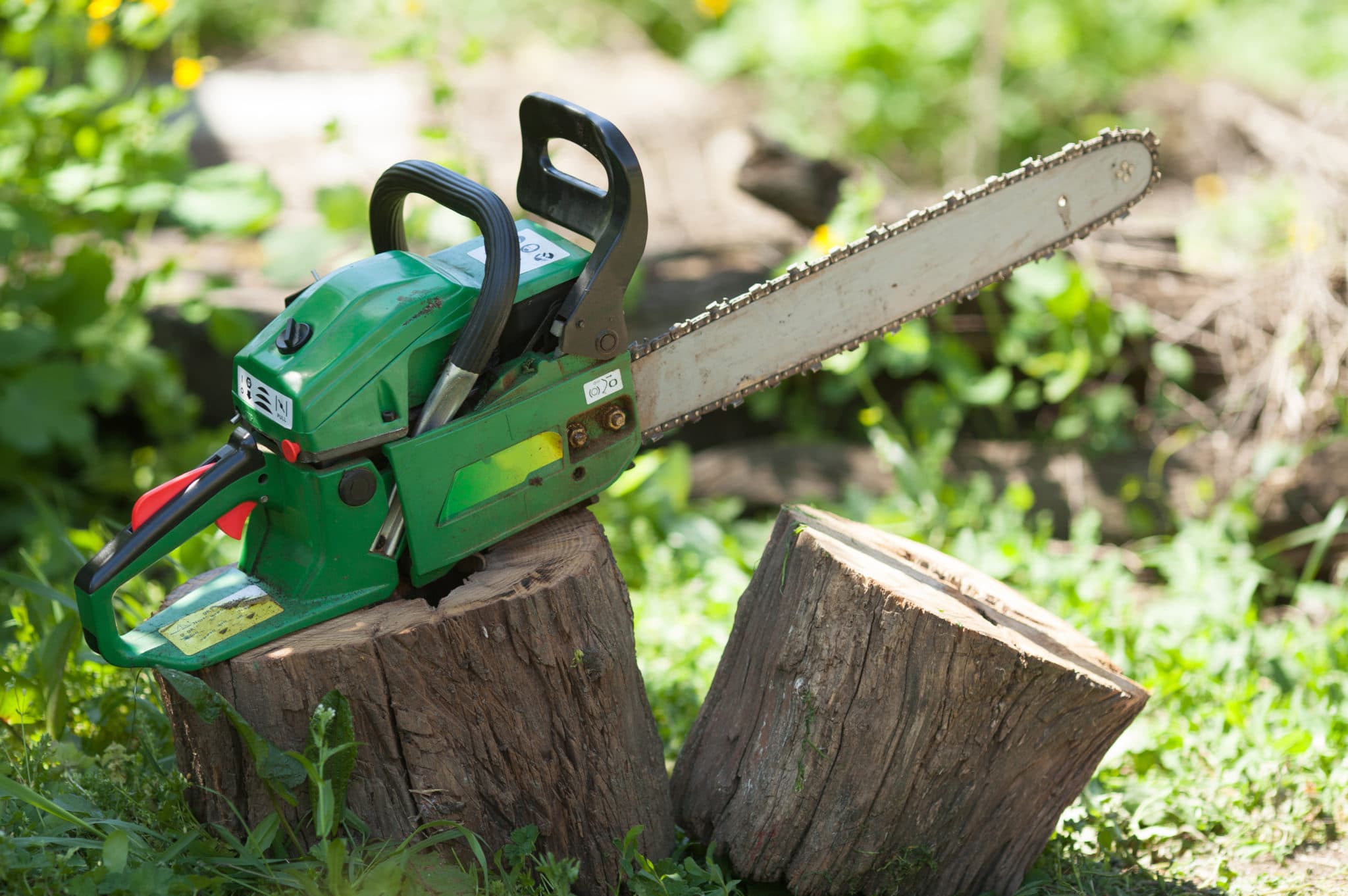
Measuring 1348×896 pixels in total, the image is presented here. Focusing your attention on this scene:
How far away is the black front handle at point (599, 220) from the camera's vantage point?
77.7 inches

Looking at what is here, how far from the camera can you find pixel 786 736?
2.21 metres

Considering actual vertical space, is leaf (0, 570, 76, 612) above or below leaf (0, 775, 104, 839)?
above

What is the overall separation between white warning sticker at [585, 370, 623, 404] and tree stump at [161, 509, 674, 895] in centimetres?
27

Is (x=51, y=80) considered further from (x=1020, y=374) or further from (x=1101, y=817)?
(x=1101, y=817)

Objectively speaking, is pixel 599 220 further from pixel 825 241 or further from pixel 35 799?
pixel 825 241

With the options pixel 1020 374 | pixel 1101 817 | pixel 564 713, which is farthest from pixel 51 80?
pixel 1101 817

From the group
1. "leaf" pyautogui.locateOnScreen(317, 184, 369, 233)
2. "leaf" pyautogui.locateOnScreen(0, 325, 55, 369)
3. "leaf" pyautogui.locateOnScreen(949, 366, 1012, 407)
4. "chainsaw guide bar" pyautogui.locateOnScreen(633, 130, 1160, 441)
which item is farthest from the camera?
"leaf" pyautogui.locateOnScreen(317, 184, 369, 233)

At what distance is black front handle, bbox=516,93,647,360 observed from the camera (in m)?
1.97

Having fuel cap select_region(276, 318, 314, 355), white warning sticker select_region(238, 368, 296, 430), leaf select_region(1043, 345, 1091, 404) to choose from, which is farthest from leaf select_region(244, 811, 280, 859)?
leaf select_region(1043, 345, 1091, 404)

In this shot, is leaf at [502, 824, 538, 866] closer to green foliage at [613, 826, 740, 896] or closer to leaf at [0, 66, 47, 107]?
green foliage at [613, 826, 740, 896]

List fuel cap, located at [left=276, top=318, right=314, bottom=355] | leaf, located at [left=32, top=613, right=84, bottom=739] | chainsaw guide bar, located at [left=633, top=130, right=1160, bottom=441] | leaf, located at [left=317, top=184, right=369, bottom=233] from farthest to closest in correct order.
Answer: leaf, located at [left=317, top=184, right=369, bottom=233]
leaf, located at [left=32, top=613, right=84, bottom=739]
chainsaw guide bar, located at [left=633, top=130, right=1160, bottom=441]
fuel cap, located at [left=276, top=318, right=314, bottom=355]

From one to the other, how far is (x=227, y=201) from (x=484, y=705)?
284 centimetres

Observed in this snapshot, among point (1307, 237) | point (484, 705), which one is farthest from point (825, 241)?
point (484, 705)

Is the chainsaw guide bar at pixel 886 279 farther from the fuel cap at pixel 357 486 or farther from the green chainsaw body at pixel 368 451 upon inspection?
the fuel cap at pixel 357 486
